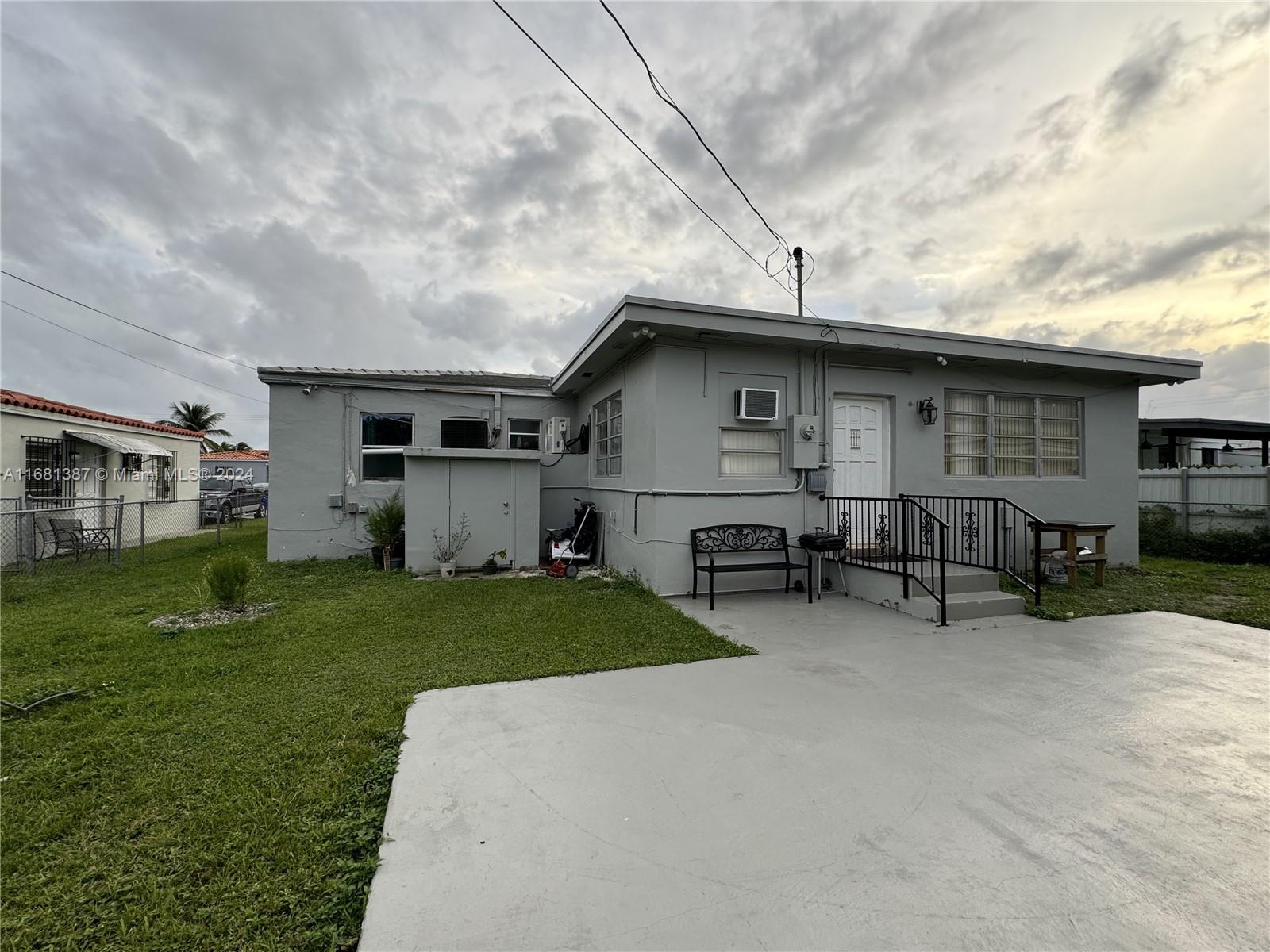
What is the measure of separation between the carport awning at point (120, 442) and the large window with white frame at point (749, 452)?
41.4 feet

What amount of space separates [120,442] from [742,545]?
13.8m

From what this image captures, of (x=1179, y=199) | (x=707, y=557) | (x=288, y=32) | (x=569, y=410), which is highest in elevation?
(x=288, y=32)

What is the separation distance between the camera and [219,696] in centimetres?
323

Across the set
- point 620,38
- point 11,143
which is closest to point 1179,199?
point 620,38

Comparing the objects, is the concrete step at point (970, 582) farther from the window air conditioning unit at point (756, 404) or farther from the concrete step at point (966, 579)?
the window air conditioning unit at point (756, 404)

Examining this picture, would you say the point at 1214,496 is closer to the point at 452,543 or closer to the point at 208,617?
the point at 452,543

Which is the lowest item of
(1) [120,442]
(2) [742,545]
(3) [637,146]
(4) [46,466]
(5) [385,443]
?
(2) [742,545]

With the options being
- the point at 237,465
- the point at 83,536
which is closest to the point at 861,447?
the point at 83,536

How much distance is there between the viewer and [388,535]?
8.23m

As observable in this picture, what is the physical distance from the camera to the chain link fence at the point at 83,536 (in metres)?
7.91

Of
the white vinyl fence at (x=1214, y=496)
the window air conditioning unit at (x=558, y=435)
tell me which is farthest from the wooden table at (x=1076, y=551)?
the window air conditioning unit at (x=558, y=435)

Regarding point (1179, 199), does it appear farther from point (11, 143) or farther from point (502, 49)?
point (11, 143)

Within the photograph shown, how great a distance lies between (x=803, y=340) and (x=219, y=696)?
6.25 meters

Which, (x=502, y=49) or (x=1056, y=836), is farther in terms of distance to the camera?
(x=502, y=49)
